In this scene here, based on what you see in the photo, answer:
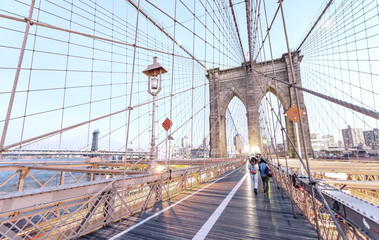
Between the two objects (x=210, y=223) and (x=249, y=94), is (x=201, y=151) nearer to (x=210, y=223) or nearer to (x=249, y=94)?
(x=249, y=94)

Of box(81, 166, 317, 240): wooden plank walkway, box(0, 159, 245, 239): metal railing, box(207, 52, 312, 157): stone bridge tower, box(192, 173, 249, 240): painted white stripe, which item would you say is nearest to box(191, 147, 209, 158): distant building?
box(207, 52, 312, 157): stone bridge tower

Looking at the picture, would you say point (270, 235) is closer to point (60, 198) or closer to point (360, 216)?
point (360, 216)

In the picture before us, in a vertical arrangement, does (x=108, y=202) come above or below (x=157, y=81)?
below

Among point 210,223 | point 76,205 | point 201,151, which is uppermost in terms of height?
point 201,151

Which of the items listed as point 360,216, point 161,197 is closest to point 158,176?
point 161,197

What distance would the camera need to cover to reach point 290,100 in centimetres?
2405

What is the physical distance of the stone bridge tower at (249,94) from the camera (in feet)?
77.4

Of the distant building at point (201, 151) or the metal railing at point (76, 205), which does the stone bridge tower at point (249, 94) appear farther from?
the metal railing at point (76, 205)

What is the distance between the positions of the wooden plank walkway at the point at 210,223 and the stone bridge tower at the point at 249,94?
61.1 ft

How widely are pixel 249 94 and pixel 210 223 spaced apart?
82.4 ft

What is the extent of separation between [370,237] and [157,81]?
204 inches

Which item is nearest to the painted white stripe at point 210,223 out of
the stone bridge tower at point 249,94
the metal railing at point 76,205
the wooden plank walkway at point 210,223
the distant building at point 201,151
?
the wooden plank walkway at point 210,223

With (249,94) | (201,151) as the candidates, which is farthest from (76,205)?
(201,151)

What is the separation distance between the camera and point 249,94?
1022 inches
